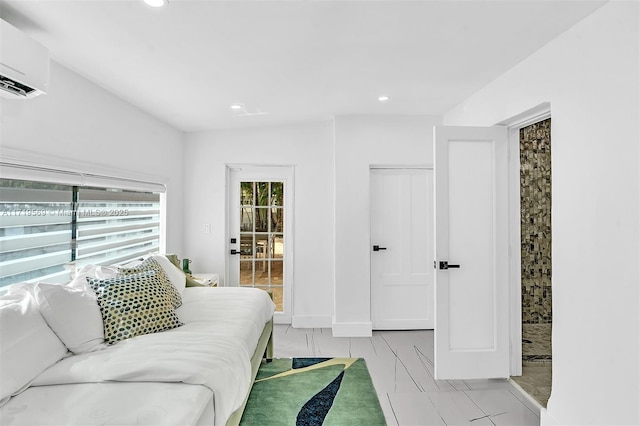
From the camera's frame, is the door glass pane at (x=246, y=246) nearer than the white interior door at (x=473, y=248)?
No

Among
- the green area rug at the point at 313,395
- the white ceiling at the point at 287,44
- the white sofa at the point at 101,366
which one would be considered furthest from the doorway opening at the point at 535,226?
the white sofa at the point at 101,366

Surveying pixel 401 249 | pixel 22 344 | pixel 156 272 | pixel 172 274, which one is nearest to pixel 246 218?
pixel 172 274

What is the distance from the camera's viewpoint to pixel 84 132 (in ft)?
8.55

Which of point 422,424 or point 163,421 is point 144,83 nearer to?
point 163,421

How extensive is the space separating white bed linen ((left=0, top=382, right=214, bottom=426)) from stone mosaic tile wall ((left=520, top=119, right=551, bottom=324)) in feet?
13.7

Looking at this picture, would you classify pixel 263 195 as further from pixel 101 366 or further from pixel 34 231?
pixel 101 366

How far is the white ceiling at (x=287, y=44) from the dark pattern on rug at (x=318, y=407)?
2.40 metres

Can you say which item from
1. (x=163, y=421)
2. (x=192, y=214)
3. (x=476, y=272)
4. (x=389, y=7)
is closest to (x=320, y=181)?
(x=192, y=214)

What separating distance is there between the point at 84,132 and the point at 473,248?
3027mm

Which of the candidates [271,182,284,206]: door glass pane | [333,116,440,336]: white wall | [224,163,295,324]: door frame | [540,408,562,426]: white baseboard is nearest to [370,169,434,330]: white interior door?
[333,116,440,336]: white wall

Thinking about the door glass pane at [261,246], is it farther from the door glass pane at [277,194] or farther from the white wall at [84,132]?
the white wall at [84,132]

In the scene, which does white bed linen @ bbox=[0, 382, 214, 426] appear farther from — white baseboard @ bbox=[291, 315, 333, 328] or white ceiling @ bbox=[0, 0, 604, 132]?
white baseboard @ bbox=[291, 315, 333, 328]

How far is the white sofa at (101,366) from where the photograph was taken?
4.50 feet

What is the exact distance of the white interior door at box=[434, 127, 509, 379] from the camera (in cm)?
293
